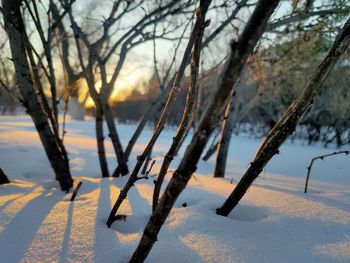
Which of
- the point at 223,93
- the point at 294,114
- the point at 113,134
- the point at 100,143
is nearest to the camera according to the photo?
the point at 223,93

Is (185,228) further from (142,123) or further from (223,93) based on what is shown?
(142,123)

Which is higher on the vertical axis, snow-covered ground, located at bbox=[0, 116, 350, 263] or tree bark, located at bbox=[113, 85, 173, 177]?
tree bark, located at bbox=[113, 85, 173, 177]

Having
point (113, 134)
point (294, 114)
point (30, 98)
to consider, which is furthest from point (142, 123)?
point (294, 114)

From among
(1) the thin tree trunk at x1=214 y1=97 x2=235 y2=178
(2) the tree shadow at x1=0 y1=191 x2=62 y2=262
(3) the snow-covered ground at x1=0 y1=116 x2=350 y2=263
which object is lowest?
(2) the tree shadow at x1=0 y1=191 x2=62 y2=262

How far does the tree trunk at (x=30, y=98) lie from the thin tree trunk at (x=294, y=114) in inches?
53.8

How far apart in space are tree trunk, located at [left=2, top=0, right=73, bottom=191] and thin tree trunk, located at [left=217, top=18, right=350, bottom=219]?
137cm

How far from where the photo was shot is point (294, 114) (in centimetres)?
132

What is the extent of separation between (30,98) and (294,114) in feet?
6.22

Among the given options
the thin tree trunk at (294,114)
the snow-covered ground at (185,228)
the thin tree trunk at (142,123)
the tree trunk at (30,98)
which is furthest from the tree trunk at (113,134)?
the thin tree trunk at (294,114)

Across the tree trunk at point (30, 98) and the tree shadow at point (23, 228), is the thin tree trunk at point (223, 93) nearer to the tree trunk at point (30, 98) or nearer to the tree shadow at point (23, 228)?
the tree shadow at point (23, 228)

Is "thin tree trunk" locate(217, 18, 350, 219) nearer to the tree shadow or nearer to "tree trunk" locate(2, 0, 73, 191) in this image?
the tree shadow

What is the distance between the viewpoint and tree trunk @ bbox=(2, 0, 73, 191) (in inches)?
88.5

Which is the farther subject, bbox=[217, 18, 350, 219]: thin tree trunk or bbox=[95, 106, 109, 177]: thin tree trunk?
bbox=[95, 106, 109, 177]: thin tree trunk

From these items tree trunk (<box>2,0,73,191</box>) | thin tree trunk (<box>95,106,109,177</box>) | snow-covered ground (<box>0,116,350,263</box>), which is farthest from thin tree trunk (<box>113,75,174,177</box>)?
snow-covered ground (<box>0,116,350,263</box>)
